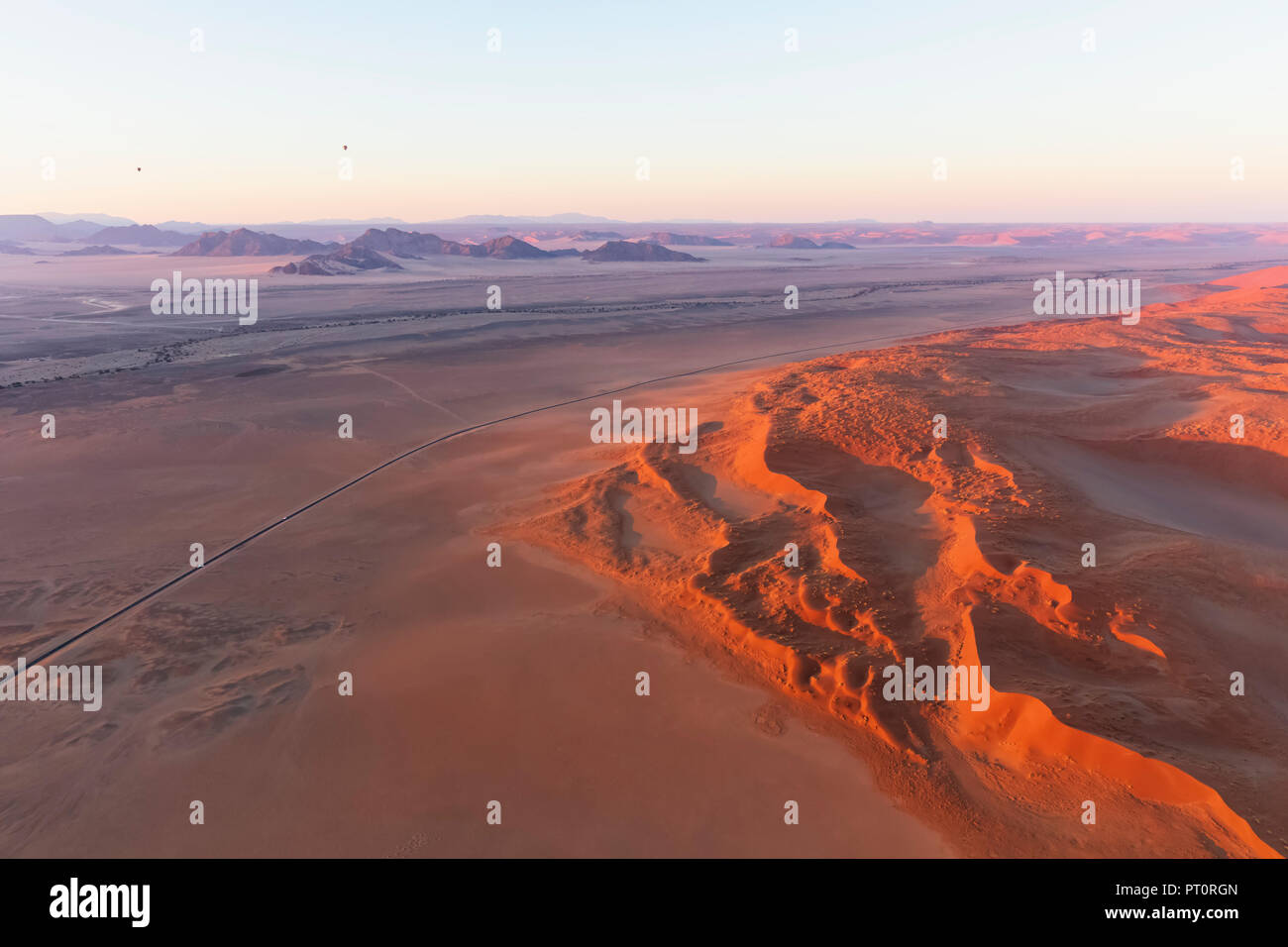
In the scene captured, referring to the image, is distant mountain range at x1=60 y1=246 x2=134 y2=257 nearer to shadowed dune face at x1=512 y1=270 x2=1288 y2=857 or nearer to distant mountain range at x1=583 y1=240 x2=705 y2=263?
distant mountain range at x1=583 y1=240 x2=705 y2=263

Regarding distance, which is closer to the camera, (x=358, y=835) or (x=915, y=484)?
(x=358, y=835)

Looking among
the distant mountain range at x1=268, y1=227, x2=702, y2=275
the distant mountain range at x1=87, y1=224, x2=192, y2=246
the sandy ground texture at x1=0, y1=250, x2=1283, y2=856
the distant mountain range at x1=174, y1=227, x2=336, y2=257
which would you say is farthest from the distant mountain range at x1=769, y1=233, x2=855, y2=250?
the distant mountain range at x1=87, y1=224, x2=192, y2=246

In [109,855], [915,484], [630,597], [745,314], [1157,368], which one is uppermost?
[745,314]

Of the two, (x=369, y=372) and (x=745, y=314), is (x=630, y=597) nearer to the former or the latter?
(x=369, y=372)

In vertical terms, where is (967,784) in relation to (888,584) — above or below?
below

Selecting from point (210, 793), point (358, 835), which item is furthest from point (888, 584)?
point (210, 793)

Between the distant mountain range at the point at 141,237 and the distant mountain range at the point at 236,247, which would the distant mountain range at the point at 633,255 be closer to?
the distant mountain range at the point at 236,247

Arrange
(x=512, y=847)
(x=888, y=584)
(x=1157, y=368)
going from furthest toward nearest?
(x=1157, y=368) → (x=888, y=584) → (x=512, y=847)

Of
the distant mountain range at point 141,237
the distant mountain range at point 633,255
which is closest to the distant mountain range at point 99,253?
the distant mountain range at point 141,237
